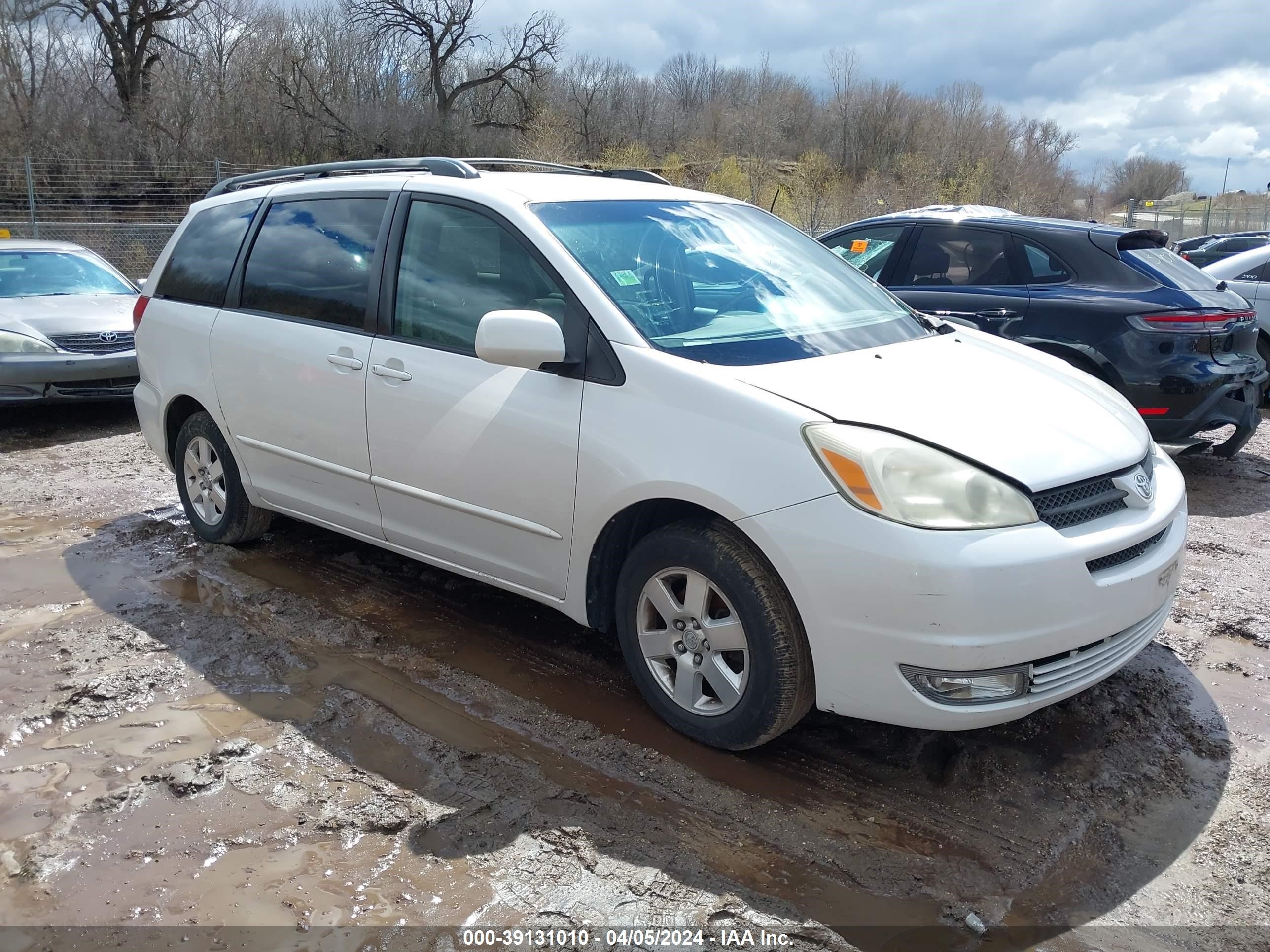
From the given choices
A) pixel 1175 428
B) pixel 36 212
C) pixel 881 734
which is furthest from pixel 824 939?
pixel 36 212

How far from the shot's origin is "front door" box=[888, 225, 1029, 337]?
6410 mm

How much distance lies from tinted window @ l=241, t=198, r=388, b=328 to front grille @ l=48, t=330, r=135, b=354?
4.17 meters

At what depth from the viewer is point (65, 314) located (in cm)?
823

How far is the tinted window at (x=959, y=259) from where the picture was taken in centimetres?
655

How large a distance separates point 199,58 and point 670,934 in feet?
115

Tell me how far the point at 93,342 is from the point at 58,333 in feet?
0.87

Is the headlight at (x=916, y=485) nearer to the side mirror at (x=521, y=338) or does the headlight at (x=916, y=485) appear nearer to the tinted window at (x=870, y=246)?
the side mirror at (x=521, y=338)

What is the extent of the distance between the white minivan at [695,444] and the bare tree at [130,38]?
29.8 metres

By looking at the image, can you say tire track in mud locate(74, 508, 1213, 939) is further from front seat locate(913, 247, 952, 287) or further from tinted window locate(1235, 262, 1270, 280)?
tinted window locate(1235, 262, 1270, 280)

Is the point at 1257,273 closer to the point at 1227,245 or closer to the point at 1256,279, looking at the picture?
the point at 1256,279

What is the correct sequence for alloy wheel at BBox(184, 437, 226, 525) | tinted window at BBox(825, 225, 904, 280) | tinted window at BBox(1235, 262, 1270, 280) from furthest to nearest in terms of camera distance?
1. tinted window at BBox(1235, 262, 1270, 280)
2. tinted window at BBox(825, 225, 904, 280)
3. alloy wheel at BBox(184, 437, 226, 525)

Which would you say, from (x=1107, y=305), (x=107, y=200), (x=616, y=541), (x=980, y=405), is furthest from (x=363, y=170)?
(x=107, y=200)

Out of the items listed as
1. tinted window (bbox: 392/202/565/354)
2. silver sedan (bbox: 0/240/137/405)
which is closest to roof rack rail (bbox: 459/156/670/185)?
tinted window (bbox: 392/202/565/354)

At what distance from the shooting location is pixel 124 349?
814 centimetres
